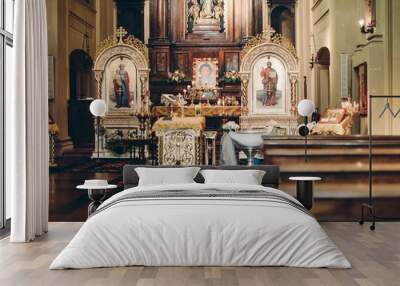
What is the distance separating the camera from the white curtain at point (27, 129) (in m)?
5.93

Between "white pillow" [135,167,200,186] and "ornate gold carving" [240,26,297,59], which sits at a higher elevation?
"ornate gold carving" [240,26,297,59]

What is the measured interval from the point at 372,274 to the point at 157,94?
1048 centimetres

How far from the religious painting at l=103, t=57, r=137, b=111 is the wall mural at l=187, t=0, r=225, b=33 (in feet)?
8.22

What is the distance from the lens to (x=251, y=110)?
12781 mm

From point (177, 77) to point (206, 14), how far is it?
66.8 inches

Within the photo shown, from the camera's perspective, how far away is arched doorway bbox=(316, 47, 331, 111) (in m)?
14.3

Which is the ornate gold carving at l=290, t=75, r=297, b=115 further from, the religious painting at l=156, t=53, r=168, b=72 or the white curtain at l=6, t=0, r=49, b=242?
the white curtain at l=6, t=0, r=49, b=242

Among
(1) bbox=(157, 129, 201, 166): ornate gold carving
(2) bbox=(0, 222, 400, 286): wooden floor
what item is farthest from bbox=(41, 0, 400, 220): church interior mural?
(2) bbox=(0, 222, 400, 286): wooden floor


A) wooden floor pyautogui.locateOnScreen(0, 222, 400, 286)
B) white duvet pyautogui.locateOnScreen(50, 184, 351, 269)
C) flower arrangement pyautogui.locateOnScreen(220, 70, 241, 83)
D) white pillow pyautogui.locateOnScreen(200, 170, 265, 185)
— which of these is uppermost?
flower arrangement pyautogui.locateOnScreen(220, 70, 241, 83)

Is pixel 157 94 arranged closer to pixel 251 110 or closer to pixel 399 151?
pixel 251 110

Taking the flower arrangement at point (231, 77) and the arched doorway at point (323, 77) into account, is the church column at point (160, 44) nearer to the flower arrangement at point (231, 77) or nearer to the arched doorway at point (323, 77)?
the flower arrangement at point (231, 77)

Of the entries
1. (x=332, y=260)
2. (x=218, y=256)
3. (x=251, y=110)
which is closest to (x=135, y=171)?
(x=218, y=256)

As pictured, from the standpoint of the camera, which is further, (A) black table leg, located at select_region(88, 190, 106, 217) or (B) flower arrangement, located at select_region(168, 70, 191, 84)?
(B) flower arrangement, located at select_region(168, 70, 191, 84)

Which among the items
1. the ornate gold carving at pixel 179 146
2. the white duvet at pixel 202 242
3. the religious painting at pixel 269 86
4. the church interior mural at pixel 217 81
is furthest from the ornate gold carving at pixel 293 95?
the white duvet at pixel 202 242
